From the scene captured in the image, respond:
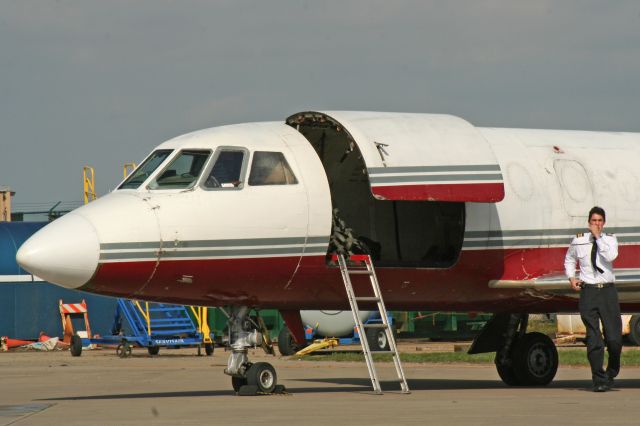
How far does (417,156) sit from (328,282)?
2234 millimetres

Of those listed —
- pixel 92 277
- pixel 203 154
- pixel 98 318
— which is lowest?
pixel 98 318

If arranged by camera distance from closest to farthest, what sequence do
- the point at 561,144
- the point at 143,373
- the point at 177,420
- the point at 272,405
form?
the point at 177,420
the point at 272,405
the point at 561,144
the point at 143,373

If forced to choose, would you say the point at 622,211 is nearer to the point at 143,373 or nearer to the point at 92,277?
the point at 92,277

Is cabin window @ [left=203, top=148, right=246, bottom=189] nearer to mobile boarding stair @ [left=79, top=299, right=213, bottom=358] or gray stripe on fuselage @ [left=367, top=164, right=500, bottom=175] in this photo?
gray stripe on fuselage @ [left=367, top=164, right=500, bottom=175]

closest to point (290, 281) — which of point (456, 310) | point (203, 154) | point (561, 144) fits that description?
point (203, 154)

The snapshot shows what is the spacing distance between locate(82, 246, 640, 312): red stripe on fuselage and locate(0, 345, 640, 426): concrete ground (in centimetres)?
136

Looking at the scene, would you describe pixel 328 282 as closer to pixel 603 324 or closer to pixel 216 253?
pixel 216 253

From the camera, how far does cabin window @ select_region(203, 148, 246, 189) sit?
→ 17172 mm

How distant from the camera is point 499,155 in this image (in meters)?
19.4

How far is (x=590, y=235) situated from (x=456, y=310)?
10.2 feet

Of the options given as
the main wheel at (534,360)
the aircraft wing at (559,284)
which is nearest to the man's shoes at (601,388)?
the aircraft wing at (559,284)

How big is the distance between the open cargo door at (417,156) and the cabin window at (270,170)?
1037 mm

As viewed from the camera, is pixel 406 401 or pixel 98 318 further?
pixel 98 318

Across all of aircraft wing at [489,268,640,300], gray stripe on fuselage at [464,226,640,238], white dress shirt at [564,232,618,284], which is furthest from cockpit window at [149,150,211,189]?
white dress shirt at [564,232,618,284]
